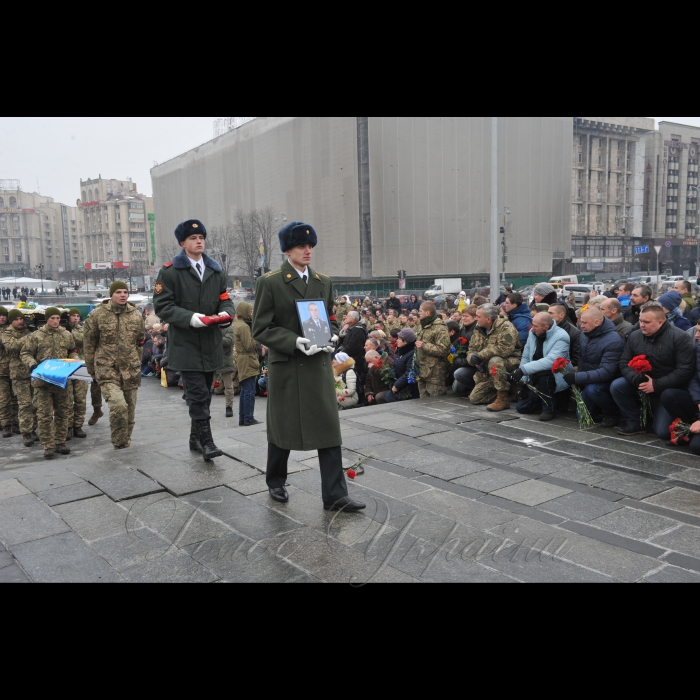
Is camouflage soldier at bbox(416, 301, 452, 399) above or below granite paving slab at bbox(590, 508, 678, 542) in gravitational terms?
above

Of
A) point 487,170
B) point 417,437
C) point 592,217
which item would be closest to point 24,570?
point 417,437

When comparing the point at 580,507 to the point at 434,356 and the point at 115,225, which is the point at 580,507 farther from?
the point at 115,225

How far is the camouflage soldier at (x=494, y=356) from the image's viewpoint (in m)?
8.02

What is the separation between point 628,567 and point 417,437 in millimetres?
3177

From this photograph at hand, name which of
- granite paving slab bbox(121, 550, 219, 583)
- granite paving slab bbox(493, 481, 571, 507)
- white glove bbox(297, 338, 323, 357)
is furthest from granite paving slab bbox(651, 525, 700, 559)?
granite paving slab bbox(121, 550, 219, 583)

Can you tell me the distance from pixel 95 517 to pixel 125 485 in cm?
64

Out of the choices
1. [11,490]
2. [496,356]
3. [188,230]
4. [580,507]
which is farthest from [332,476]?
[496,356]

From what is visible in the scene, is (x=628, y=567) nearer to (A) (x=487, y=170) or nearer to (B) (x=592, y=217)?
(A) (x=487, y=170)

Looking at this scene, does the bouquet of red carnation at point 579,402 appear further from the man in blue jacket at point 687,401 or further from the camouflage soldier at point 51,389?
the camouflage soldier at point 51,389

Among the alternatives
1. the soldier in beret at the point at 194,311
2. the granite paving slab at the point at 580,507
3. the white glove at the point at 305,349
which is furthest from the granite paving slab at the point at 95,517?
the granite paving slab at the point at 580,507

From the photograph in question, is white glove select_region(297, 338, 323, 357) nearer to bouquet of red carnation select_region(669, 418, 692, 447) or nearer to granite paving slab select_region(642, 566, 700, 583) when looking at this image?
granite paving slab select_region(642, 566, 700, 583)

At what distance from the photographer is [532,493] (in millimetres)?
4938

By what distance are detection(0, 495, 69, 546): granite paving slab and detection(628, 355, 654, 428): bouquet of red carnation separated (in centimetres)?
530

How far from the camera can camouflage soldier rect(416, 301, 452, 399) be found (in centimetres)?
904
